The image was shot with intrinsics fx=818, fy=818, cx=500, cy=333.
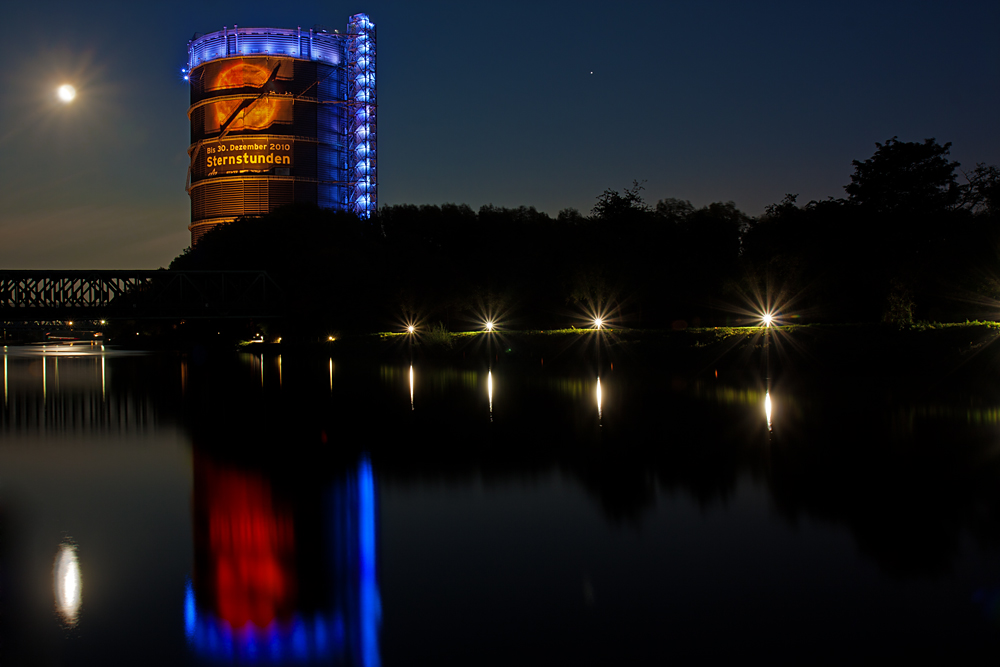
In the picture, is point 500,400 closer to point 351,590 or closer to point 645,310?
point 351,590

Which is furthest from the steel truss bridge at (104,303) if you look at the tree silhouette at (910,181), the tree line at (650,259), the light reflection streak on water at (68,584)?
the light reflection streak on water at (68,584)

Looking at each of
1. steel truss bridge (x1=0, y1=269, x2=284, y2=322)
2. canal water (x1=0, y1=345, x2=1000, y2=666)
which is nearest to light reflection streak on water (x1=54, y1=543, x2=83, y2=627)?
canal water (x1=0, y1=345, x2=1000, y2=666)

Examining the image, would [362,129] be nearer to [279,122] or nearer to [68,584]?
[279,122]

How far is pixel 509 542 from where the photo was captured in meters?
8.74

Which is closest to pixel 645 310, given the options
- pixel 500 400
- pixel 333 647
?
pixel 500 400

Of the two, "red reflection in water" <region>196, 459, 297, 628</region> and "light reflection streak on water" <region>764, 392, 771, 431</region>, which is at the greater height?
"light reflection streak on water" <region>764, 392, 771, 431</region>

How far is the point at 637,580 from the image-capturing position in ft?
24.2

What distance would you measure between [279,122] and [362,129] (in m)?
12.2

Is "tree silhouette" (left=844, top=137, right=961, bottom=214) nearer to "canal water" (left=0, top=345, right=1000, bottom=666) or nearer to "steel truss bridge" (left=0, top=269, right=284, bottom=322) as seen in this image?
"canal water" (left=0, top=345, right=1000, bottom=666)

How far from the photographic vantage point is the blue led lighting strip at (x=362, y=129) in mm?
120812

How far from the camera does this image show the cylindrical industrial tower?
378 ft

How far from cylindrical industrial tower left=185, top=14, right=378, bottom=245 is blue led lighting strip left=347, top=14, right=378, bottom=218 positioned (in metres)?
0.15

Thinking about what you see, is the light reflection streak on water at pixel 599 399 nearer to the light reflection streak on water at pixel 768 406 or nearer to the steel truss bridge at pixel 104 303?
the light reflection streak on water at pixel 768 406

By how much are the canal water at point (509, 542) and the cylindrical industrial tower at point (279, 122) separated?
334ft
